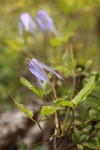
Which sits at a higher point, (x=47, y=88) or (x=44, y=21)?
(x=44, y=21)

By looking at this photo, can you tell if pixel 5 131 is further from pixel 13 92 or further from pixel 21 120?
pixel 13 92

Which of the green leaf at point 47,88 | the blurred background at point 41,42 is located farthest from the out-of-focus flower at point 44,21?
the green leaf at point 47,88

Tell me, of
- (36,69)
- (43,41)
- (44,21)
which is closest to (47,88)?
(36,69)

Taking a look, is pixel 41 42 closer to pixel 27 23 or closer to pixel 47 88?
pixel 27 23

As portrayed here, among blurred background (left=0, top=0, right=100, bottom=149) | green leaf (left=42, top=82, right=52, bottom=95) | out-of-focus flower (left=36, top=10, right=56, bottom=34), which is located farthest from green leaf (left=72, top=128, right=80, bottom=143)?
out-of-focus flower (left=36, top=10, right=56, bottom=34)

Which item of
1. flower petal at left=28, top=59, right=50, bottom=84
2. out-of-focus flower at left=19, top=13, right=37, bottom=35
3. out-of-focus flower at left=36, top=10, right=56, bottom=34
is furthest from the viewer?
out-of-focus flower at left=19, top=13, right=37, bottom=35

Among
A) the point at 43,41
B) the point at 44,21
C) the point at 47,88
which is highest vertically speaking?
the point at 43,41

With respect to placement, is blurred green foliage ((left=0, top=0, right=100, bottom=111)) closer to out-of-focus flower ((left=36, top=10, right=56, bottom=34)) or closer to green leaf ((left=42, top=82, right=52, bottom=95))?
out-of-focus flower ((left=36, top=10, right=56, bottom=34))

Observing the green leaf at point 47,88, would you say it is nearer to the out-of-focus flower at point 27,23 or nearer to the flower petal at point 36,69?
the flower petal at point 36,69
